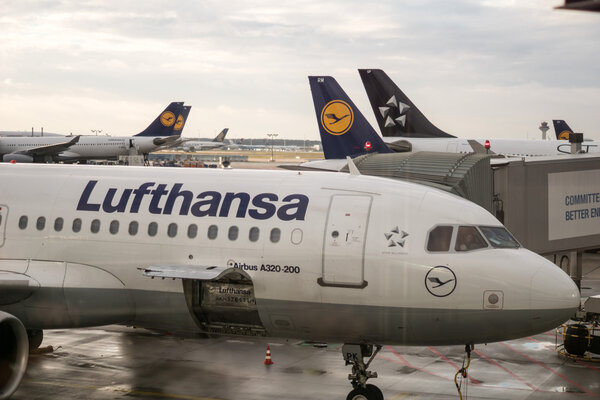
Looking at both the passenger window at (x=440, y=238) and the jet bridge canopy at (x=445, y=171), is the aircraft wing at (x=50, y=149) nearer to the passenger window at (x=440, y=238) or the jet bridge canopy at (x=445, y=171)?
the jet bridge canopy at (x=445, y=171)

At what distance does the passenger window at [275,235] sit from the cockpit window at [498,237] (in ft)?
12.0

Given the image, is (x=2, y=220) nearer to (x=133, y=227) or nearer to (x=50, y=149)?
(x=133, y=227)

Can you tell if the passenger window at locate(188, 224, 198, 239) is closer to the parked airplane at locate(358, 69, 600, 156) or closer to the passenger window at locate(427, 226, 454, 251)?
the passenger window at locate(427, 226, 454, 251)

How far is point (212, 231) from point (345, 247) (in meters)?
2.65

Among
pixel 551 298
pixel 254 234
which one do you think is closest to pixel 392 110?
pixel 254 234

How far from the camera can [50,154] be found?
85.2m

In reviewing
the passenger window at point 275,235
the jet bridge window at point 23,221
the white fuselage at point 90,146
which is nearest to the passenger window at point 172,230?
the passenger window at point 275,235

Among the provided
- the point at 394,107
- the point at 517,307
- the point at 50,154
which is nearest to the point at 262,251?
the point at 517,307

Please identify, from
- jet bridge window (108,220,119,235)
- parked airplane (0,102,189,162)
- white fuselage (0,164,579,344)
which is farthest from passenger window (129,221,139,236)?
parked airplane (0,102,189,162)

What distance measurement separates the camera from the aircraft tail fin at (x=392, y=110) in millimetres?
46344

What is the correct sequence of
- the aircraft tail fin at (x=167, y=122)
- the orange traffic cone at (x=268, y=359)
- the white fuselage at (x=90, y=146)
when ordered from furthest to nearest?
the aircraft tail fin at (x=167, y=122) < the white fuselage at (x=90, y=146) < the orange traffic cone at (x=268, y=359)

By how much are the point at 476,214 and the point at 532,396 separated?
4784mm

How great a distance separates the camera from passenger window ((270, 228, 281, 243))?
14484mm

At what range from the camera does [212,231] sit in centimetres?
1492
